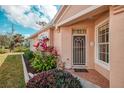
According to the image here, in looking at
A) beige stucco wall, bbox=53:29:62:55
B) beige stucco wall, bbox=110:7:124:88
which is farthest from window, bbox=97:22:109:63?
beige stucco wall, bbox=110:7:124:88

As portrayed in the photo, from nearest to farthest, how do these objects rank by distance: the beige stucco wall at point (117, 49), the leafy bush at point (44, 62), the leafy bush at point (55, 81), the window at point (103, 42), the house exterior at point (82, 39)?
the beige stucco wall at point (117, 49) < the leafy bush at point (55, 81) < the window at point (103, 42) < the house exterior at point (82, 39) < the leafy bush at point (44, 62)

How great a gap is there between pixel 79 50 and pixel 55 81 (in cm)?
582

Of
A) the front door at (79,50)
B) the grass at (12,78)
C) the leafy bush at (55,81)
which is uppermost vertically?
the front door at (79,50)

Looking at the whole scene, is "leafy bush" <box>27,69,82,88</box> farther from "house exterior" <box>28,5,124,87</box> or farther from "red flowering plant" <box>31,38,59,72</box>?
"red flowering plant" <box>31,38,59,72</box>

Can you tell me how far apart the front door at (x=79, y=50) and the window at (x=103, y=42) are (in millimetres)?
1374

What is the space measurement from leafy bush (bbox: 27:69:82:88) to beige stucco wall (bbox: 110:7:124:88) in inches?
54.0

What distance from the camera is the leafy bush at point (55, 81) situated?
6402 millimetres

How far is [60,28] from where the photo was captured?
1189 cm

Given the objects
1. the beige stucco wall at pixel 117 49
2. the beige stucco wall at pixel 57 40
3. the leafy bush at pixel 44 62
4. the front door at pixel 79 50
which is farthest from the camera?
the beige stucco wall at pixel 57 40

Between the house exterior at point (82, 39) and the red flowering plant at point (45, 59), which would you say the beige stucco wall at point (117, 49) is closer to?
the house exterior at point (82, 39)

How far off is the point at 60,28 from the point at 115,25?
248 inches

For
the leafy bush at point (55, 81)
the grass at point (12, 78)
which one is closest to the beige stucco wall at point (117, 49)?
the leafy bush at point (55, 81)

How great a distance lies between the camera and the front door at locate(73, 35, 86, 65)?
11969 mm

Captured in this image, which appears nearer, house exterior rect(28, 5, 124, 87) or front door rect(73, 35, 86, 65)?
house exterior rect(28, 5, 124, 87)
